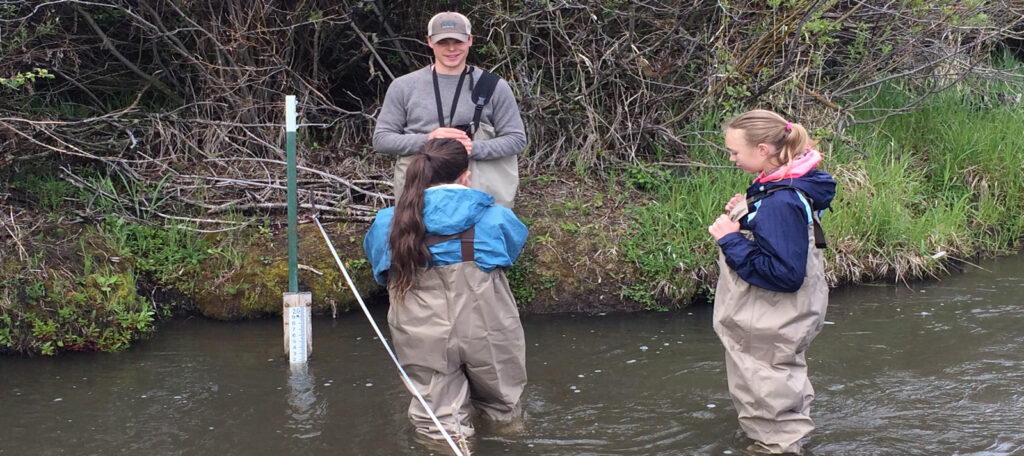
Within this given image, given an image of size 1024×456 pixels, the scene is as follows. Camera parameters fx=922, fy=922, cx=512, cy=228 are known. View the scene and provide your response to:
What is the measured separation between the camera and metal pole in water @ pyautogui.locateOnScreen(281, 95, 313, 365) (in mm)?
5004

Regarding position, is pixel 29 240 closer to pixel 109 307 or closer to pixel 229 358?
pixel 109 307

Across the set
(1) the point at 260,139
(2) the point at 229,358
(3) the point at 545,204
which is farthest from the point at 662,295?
(1) the point at 260,139

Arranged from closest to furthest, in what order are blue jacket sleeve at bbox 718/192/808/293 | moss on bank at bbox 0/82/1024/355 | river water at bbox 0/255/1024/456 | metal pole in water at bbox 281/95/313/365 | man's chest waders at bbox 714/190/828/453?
blue jacket sleeve at bbox 718/192/808/293 < man's chest waders at bbox 714/190/828/453 < river water at bbox 0/255/1024/456 < metal pole in water at bbox 281/95/313/365 < moss on bank at bbox 0/82/1024/355

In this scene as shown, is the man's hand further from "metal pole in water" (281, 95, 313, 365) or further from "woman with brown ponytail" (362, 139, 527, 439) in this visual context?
"metal pole in water" (281, 95, 313, 365)

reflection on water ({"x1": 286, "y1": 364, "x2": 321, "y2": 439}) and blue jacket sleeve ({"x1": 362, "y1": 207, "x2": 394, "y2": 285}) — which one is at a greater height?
blue jacket sleeve ({"x1": 362, "y1": 207, "x2": 394, "y2": 285})

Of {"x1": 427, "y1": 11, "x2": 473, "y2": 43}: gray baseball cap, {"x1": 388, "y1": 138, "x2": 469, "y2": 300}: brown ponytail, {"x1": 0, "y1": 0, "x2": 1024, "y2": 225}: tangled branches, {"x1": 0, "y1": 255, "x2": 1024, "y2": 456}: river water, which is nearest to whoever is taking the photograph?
{"x1": 388, "y1": 138, "x2": 469, "y2": 300}: brown ponytail

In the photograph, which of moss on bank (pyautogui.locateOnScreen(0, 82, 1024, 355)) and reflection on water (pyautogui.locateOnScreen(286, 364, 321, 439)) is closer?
reflection on water (pyautogui.locateOnScreen(286, 364, 321, 439))

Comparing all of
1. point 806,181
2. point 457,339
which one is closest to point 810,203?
point 806,181

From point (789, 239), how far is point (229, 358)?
3.43 meters

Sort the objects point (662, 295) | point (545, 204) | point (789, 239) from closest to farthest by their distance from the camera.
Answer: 1. point (789, 239)
2. point (662, 295)
3. point (545, 204)

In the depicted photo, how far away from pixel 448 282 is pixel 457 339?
235 mm

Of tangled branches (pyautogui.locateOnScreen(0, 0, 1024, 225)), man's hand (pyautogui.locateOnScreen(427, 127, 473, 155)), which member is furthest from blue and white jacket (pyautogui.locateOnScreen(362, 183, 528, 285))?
tangled branches (pyautogui.locateOnScreen(0, 0, 1024, 225))

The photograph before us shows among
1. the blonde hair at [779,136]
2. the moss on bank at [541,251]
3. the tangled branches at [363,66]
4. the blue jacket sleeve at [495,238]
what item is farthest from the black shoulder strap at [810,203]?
the tangled branches at [363,66]

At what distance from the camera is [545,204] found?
6.90m
